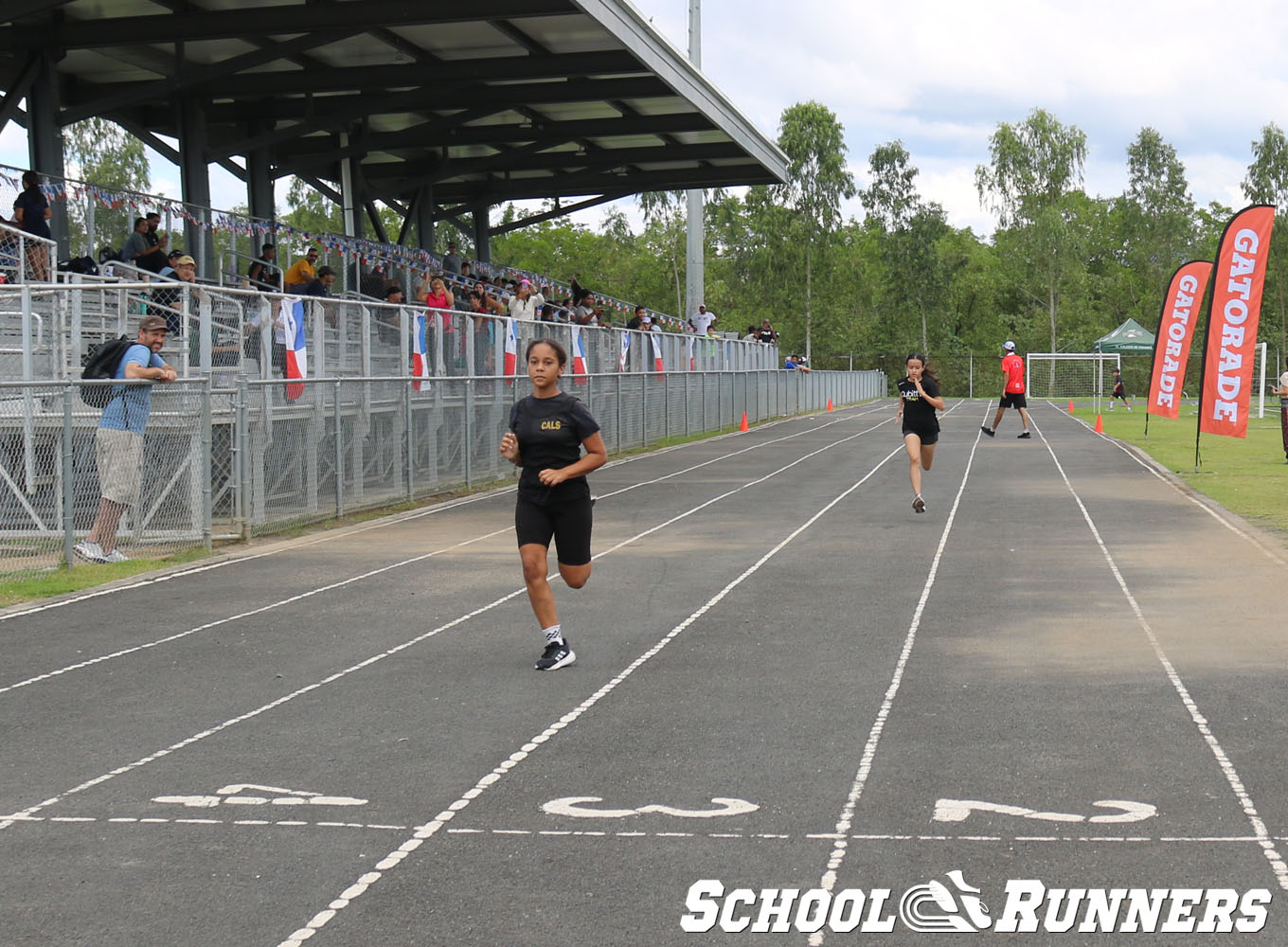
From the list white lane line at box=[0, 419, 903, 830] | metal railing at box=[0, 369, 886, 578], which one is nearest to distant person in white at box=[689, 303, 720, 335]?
metal railing at box=[0, 369, 886, 578]

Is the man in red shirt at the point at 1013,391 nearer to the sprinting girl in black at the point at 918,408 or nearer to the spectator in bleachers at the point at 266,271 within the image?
the sprinting girl in black at the point at 918,408

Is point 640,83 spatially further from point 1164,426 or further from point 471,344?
point 1164,426

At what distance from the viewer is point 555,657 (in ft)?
26.9

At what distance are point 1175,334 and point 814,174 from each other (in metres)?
50.6

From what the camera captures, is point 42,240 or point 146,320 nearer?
point 146,320

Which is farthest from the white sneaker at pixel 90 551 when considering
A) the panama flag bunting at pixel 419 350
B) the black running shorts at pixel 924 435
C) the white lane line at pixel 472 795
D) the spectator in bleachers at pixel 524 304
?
the spectator in bleachers at pixel 524 304

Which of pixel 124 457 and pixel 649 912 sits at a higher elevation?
pixel 124 457

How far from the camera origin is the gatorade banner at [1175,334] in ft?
91.3

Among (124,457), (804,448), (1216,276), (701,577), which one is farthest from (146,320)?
(804,448)

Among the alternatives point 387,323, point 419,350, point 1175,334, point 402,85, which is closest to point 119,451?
point 387,323

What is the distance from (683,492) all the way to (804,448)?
9839 mm

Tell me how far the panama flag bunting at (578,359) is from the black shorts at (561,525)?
15.3 metres

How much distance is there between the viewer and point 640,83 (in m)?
28.7

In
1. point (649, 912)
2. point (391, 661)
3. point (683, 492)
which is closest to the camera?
point (649, 912)
